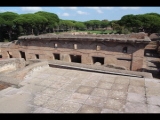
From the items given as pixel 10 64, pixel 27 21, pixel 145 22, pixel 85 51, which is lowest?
pixel 85 51

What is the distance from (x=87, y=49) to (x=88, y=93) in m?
11.5

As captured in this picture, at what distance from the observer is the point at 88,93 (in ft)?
17.1

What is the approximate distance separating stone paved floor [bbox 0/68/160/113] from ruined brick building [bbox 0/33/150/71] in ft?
21.4

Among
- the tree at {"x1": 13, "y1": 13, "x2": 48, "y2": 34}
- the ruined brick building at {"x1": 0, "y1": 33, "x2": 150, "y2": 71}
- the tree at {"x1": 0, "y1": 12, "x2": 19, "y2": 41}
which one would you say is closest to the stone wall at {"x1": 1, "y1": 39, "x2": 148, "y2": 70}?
the ruined brick building at {"x1": 0, "y1": 33, "x2": 150, "y2": 71}

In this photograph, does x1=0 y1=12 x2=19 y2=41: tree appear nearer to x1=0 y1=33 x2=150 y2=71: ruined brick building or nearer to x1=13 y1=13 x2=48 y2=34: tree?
x1=13 y1=13 x2=48 y2=34: tree

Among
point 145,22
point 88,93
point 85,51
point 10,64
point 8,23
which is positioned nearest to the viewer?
point 88,93

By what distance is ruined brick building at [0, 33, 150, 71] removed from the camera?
14.1 metres

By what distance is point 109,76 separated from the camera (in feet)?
22.1

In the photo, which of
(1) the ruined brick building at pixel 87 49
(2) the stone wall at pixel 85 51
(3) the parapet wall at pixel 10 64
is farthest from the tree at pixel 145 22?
(3) the parapet wall at pixel 10 64

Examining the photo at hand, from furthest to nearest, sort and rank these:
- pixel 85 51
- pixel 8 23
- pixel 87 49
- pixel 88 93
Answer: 1. pixel 8 23
2. pixel 85 51
3. pixel 87 49
4. pixel 88 93

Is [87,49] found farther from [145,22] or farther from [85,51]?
[145,22]

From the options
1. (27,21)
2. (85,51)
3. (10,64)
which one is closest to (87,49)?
(85,51)
